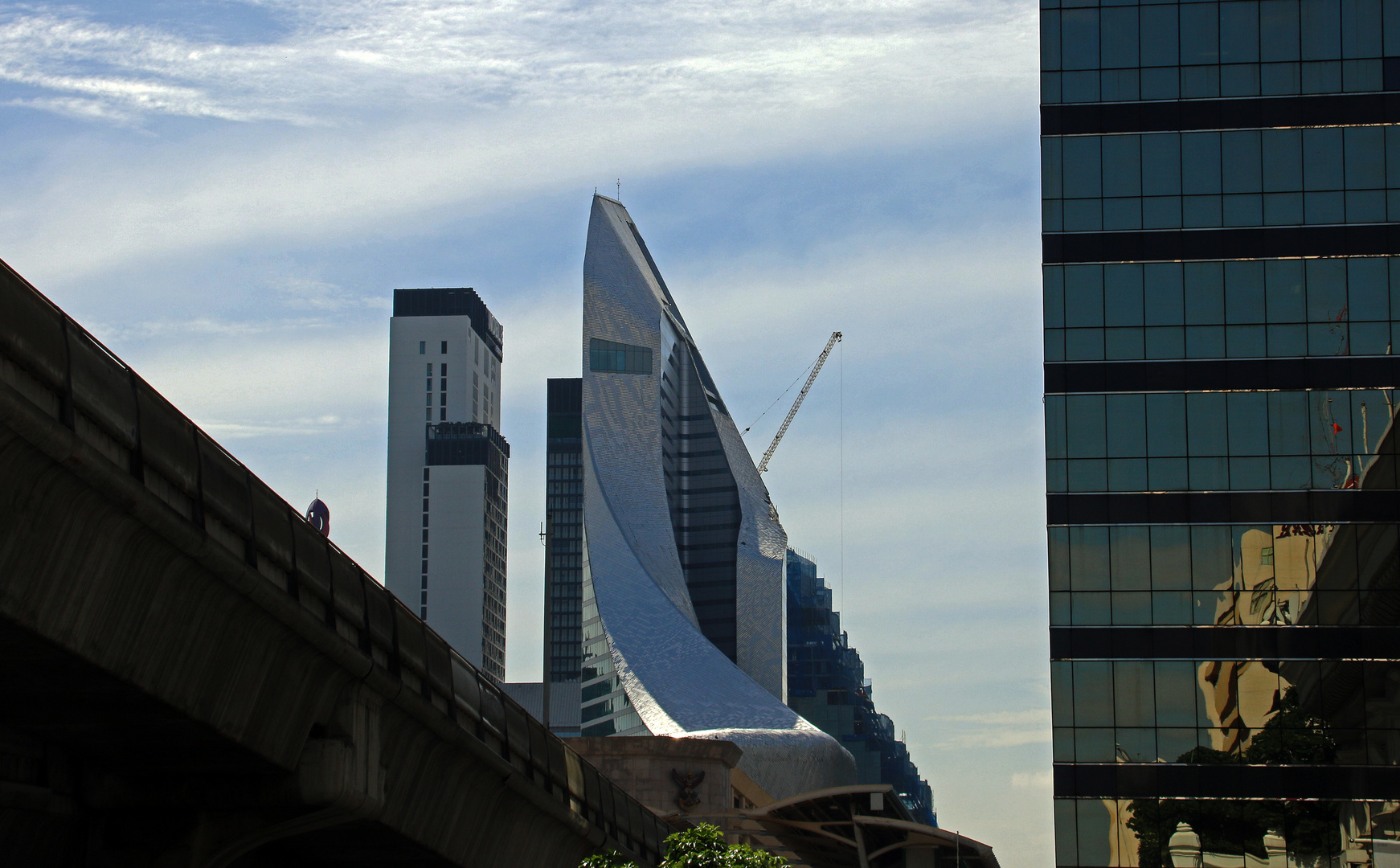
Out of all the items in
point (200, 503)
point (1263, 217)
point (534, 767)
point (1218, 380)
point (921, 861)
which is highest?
point (1263, 217)

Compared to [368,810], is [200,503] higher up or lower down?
higher up

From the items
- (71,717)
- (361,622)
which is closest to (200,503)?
(71,717)

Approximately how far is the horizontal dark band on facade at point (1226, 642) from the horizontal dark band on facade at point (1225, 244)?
9764 mm

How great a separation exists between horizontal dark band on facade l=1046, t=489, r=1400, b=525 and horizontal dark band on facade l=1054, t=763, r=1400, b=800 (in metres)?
6.24

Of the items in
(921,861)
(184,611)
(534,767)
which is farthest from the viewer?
(921,861)

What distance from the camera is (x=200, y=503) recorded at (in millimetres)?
15477

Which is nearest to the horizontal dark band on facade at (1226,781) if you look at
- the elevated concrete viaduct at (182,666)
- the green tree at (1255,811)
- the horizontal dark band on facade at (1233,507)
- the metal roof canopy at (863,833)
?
the green tree at (1255,811)

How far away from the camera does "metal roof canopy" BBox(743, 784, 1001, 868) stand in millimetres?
51469

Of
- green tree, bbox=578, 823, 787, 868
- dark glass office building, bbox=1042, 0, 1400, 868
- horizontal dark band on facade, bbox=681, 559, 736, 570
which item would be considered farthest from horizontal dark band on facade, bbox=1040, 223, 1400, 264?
horizontal dark band on facade, bbox=681, 559, 736, 570

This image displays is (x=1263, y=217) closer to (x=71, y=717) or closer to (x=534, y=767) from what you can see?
(x=534, y=767)

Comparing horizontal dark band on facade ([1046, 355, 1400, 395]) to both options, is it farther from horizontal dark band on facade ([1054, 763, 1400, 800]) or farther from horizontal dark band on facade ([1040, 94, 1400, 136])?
horizontal dark band on facade ([1054, 763, 1400, 800])

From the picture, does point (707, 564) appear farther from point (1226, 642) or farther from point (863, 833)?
point (1226, 642)

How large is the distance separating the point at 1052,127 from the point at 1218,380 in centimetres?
820

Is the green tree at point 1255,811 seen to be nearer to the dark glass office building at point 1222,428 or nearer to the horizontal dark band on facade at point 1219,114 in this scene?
the dark glass office building at point 1222,428
